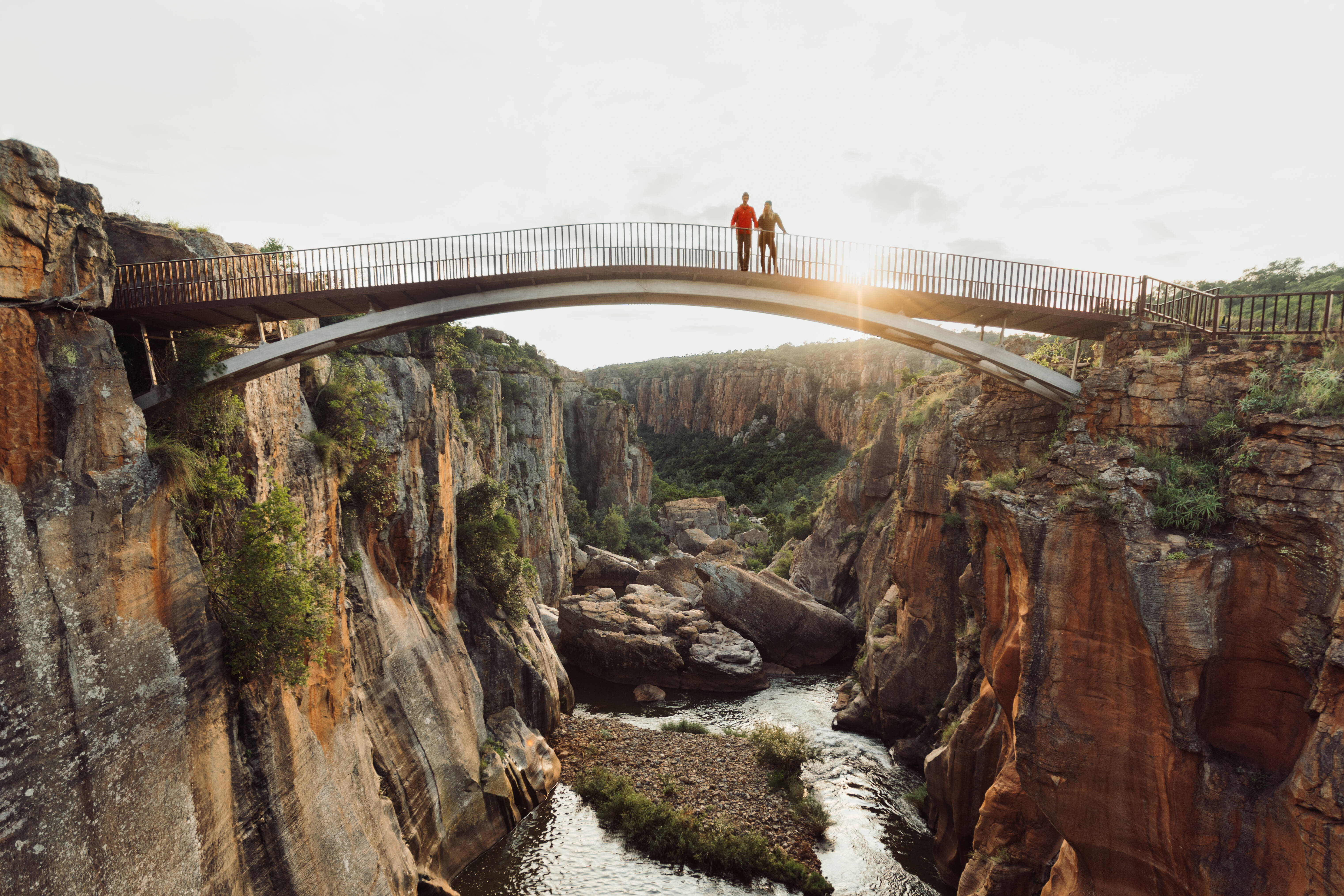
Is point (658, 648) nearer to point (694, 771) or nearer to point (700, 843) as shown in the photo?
point (694, 771)

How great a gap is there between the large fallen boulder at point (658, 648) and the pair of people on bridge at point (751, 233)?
701 inches

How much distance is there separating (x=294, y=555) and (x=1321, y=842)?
535 inches

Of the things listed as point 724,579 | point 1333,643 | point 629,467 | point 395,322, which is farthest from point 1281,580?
point 629,467

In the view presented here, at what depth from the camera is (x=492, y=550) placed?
1961cm

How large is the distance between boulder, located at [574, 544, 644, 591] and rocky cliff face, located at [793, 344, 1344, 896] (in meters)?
26.9

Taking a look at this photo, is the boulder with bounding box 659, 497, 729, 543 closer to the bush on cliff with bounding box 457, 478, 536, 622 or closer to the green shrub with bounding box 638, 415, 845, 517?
the green shrub with bounding box 638, 415, 845, 517

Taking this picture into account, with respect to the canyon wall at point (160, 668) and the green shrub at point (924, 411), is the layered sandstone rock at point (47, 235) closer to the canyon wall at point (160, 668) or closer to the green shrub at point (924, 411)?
the canyon wall at point (160, 668)

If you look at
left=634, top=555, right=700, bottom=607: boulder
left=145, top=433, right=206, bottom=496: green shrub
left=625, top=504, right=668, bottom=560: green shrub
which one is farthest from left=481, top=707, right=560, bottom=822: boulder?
left=625, top=504, right=668, bottom=560: green shrub

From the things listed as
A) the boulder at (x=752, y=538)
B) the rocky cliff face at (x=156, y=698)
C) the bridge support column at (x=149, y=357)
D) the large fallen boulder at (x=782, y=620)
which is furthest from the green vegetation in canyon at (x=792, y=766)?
the boulder at (x=752, y=538)

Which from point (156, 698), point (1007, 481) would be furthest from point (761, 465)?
point (156, 698)

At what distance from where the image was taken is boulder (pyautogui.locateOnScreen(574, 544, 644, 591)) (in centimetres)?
3775

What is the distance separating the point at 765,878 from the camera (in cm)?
1360

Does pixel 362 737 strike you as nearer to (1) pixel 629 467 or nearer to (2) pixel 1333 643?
(2) pixel 1333 643

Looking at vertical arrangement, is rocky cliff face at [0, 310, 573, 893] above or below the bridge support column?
below
